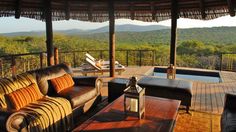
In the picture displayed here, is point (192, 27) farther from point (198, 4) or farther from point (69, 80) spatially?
point (69, 80)

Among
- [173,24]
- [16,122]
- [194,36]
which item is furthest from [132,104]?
[194,36]

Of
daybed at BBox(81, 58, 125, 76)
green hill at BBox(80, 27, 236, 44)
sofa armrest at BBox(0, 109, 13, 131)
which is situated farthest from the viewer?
green hill at BBox(80, 27, 236, 44)

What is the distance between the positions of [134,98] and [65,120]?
1325mm

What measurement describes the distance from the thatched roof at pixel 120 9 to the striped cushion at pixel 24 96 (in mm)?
3817

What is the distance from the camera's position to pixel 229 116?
301 cm

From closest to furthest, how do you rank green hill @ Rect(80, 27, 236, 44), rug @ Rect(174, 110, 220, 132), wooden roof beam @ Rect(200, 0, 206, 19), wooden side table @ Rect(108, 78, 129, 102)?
1. rug @ Rect(174, 110, 220, 132)
2. wooden side table @ Rect(108, 78, 129, 102)
3. wooden roof beam @ Rect(200, 0, 206, 19)
4. green hill @ Rect(80, 27, 236, 44)

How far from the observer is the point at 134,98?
292cm

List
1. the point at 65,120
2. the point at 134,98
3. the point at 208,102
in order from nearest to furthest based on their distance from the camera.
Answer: the point at 134,98
the point at 65,120
the point at 208,102

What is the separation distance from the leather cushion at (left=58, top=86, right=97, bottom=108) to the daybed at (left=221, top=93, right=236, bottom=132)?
7.96 feet

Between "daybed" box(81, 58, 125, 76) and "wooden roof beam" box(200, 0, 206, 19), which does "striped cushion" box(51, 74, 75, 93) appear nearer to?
"daybed" box(81, 58, 125, 76)

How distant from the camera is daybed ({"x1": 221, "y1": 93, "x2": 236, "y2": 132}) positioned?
2.64 metres

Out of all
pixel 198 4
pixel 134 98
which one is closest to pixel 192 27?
pixel 198 4

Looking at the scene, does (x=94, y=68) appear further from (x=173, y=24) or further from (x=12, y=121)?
(x=12, y=121)

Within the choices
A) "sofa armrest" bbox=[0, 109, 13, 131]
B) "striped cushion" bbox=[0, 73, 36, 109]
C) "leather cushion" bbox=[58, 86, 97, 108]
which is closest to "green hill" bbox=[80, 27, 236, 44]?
"leather cushion" bbox=[58, 86, 97, 108]
